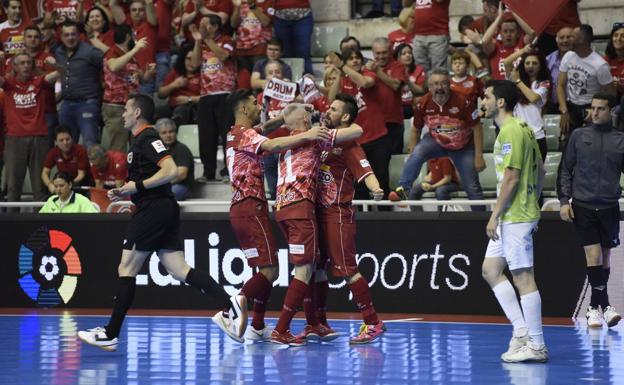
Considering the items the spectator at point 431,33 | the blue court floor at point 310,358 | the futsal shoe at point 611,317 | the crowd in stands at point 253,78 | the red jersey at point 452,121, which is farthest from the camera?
the spectator at point 431,33

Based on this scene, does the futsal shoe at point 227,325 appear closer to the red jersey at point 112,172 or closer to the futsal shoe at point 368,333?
the futsal shoe at point 368,333

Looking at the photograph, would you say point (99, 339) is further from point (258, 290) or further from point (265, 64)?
point (265, 64)

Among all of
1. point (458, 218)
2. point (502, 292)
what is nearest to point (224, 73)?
point (458, 218)

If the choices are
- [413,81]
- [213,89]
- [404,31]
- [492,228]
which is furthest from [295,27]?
[492,228]

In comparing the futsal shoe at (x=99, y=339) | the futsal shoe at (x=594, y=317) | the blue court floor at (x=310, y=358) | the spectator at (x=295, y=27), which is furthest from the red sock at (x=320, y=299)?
the spectator at (x=295, y=27)

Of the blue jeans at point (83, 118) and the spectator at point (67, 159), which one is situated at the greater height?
the blue jeans at point (83, 118)

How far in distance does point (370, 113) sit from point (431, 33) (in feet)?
7.49

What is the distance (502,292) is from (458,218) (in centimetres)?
390

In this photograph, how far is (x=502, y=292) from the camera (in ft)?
34.0

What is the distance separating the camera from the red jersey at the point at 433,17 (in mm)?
17609

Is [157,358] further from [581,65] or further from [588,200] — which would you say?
[581,65]

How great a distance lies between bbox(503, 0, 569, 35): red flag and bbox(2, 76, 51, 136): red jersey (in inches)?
276

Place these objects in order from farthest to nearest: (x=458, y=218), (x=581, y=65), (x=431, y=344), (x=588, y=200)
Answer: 1. (x=581, y=65)
2. (x=458, y=218)
3. (x=588, y=200)
4. (x=431, y=344)

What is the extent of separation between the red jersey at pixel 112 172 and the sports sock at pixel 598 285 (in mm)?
7055
